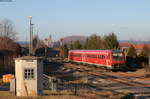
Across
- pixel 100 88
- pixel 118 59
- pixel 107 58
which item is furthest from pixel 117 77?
pixel 100 88

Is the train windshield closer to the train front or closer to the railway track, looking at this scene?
the train front

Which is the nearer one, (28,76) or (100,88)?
(28,76)

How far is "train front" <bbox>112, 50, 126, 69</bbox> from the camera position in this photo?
39.4 m

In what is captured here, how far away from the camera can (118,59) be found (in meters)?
40.0

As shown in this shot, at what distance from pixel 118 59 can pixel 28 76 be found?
23879 millimetres

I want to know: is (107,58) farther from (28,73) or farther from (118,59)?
(28,73)

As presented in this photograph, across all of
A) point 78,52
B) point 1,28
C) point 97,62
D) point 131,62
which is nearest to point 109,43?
point 78,52

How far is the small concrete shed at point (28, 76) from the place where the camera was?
57.4ft

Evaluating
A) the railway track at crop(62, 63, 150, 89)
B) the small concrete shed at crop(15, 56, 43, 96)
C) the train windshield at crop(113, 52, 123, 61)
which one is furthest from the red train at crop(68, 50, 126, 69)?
the small concrete shed at crop(15, 56, 43, 96)

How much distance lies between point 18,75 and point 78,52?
128ft

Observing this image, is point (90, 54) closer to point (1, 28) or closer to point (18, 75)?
point (18, 75)

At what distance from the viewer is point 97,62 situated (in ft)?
146

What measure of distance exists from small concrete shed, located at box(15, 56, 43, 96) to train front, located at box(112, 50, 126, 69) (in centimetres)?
2277

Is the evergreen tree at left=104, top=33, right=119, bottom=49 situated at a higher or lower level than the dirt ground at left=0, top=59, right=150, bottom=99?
higher
